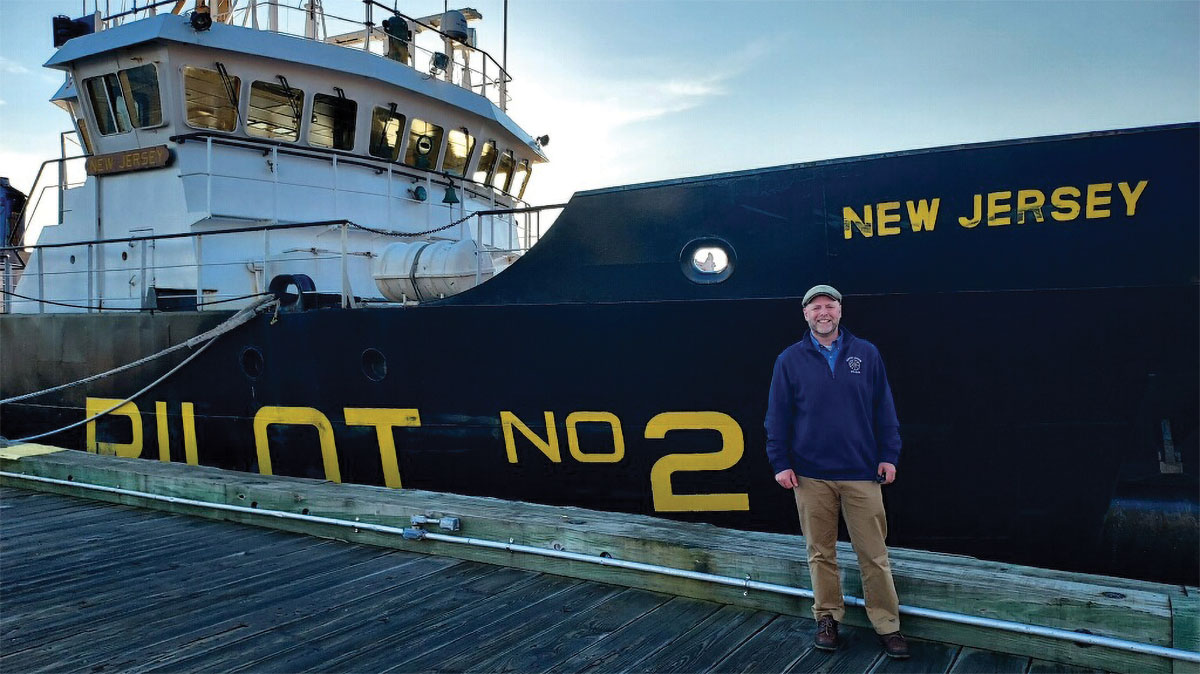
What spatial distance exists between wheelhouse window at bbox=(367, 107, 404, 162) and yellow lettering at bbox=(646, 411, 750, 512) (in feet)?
19.2

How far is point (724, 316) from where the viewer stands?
4906mm

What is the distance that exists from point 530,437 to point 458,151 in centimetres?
576

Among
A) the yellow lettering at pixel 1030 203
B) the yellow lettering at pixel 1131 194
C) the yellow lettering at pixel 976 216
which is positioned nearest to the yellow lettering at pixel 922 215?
the yellow lettering at pixel 976 216

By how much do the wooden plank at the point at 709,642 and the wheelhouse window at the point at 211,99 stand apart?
779 centimetres

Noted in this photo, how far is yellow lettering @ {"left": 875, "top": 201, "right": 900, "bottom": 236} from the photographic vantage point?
4.59m

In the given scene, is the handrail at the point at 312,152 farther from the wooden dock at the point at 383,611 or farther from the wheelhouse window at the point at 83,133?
the wooden dock at the point at 383,611

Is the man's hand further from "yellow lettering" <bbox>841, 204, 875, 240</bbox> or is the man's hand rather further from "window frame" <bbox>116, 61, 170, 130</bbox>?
"window frame" <bbox>116, 61, 170, 130</bbox>

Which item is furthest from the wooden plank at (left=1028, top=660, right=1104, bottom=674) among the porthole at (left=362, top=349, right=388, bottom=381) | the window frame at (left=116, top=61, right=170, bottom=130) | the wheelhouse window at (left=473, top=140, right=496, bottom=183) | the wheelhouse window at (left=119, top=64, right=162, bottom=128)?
the wheelhouse window at (left=119, top=64, right=162, bottom=128)

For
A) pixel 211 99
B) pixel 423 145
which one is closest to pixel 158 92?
pixel 211 99

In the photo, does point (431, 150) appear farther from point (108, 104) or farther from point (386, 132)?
point (108, 104)

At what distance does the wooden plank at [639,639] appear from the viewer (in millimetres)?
2912

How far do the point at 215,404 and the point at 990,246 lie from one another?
6151 mm

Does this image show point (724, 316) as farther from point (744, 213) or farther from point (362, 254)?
point (362, 254)

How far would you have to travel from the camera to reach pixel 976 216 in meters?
4.44
